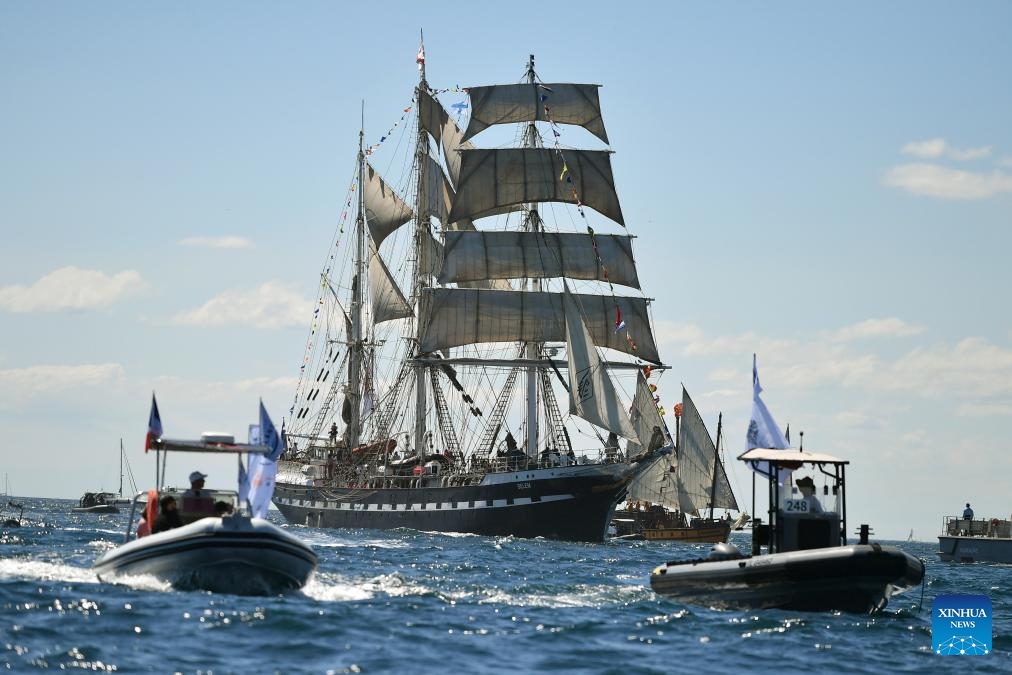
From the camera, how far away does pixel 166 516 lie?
29.7 metres

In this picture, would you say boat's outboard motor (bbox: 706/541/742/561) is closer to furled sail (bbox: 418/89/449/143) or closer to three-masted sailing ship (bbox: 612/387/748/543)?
three-masted sailing ship (bbox: 612/387/748/543)

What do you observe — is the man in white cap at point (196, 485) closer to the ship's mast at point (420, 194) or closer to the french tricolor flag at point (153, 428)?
the french tricolor flag at point (153, 428)

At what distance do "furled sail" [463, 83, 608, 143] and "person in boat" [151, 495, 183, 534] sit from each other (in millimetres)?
70838

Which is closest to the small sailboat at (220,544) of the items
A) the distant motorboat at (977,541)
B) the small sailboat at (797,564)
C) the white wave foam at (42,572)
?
the white wave foam at (42,572)

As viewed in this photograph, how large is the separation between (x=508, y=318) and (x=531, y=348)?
319 centimetres

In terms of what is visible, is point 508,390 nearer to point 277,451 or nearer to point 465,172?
point 465,172

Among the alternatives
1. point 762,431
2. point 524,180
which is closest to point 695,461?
point 524,180

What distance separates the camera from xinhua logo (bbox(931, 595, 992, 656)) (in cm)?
2797

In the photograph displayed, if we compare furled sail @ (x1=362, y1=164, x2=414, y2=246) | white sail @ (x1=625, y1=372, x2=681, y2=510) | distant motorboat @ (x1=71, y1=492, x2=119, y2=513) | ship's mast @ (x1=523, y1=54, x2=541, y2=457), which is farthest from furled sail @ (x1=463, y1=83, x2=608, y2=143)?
distant motorboat @ (x1=71, y1=492, x2=119, y2=513)

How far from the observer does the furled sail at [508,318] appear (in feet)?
313

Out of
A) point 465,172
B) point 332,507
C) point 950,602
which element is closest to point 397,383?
point 332,507

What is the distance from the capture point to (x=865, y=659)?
83.3ft

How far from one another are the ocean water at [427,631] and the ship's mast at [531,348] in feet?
182

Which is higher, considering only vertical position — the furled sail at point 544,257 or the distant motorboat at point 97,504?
the furled sail at point 544,257
